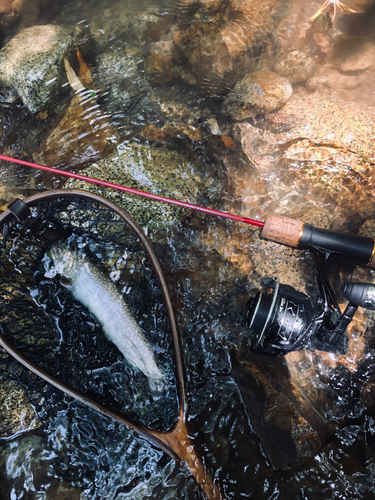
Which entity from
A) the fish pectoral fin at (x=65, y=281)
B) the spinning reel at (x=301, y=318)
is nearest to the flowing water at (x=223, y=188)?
the spinning reel at (x=301, y=318)

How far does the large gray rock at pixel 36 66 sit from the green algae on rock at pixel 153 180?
50.0 inches

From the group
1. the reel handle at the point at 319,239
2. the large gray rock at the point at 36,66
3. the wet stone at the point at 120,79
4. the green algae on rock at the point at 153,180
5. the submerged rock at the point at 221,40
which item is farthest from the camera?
the submerged rock at the point at 221,40

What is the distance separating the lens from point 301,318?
2.61 meters

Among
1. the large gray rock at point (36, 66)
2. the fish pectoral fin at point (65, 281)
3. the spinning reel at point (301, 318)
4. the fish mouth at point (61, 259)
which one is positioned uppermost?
the large gray rock at point (36, 66)

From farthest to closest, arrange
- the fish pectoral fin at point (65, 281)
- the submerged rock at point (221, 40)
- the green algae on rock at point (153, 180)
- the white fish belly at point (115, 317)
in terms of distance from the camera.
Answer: the submerged rock at point (221, 40), the green algae on rock at point (153, 180), the fish pectoral fin at point (65, 281), the white fish belly at point (115, 317)

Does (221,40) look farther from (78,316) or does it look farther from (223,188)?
(78,316)

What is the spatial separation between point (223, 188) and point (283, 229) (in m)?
1.19

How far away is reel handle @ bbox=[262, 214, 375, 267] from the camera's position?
2389 millimetres

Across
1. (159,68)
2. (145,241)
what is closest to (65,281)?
(145,241)

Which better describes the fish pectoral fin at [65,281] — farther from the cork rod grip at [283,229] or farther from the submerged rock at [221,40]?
the submerged rock at [221,40]

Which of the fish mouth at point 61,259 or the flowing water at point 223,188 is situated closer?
the flowing water at point 223,188

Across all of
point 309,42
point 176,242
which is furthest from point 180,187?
point 309,42

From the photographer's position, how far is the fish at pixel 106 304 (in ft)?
9.14

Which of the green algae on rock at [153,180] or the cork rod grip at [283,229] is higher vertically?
the green algae on rock at [153,180]
